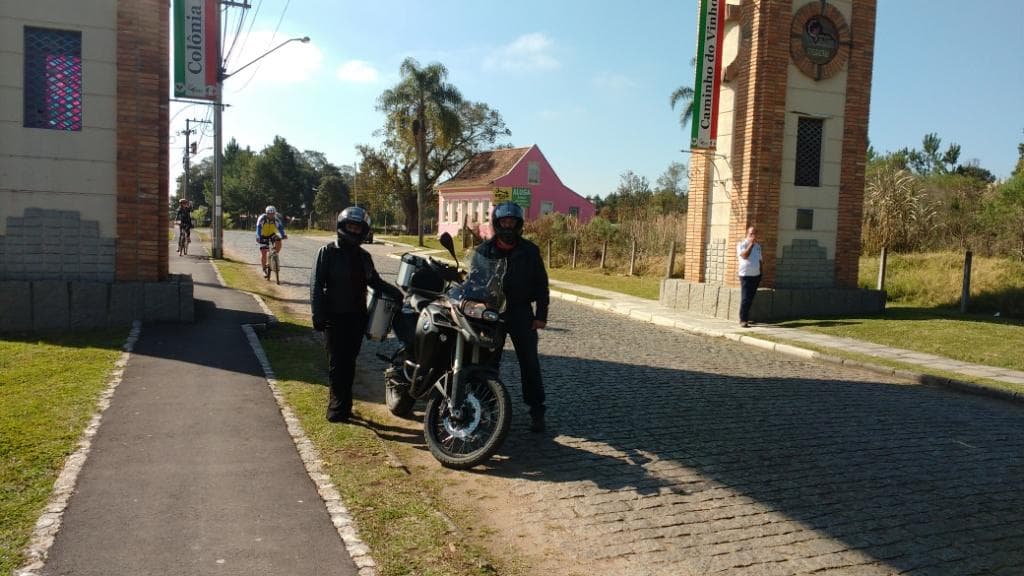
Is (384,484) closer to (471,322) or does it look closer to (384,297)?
(471,322)

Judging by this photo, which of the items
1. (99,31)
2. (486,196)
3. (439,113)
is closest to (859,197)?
(99,31)

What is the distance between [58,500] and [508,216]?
3.62m

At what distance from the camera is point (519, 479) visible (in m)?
5.38

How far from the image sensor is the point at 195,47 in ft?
46.0

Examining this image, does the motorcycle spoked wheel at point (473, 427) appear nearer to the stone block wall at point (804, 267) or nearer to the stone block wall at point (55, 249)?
the stone block wall at point (55, 249)

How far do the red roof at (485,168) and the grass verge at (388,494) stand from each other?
53155 millimetres

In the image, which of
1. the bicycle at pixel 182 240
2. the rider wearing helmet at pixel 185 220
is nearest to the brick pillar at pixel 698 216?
the bicycle at pixel 182 240

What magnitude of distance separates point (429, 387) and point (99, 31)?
820 cm

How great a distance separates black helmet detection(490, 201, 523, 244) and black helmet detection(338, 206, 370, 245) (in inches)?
41.6

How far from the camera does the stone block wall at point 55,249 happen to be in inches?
423

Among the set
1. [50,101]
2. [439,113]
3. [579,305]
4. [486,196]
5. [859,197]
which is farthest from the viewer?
[486,196]

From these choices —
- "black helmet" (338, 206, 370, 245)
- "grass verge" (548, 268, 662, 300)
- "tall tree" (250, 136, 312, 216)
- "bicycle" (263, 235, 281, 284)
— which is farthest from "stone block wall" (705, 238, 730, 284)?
"tall tree" (250, 136, 312, 216)

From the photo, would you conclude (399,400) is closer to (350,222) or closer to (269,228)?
(350,222)

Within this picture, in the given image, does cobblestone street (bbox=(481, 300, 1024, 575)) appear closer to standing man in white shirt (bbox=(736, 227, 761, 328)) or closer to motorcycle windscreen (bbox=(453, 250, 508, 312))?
motorcycle windscreen (bbox=(453, 250, 508, 312))
